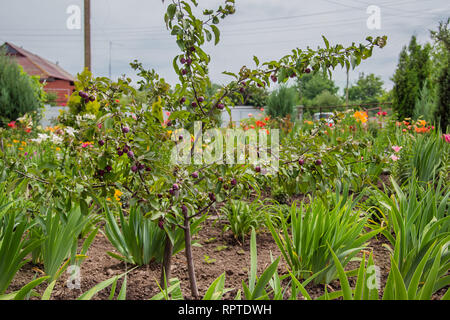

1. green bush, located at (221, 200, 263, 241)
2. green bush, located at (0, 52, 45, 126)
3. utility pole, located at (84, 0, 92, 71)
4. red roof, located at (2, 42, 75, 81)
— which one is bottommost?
green bush, located at (221, 200, 263, 241)

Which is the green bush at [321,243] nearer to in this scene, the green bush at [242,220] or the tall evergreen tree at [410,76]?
the green bush at [242,220]

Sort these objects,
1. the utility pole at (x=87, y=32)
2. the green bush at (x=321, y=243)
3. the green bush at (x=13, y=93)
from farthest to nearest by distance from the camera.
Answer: the utility pole at (x=87, y=32) → the green bush at (x=13, y=93) → the green bush at (x=321, y=243)

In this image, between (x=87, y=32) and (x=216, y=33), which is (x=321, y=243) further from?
(x=87, y=32)

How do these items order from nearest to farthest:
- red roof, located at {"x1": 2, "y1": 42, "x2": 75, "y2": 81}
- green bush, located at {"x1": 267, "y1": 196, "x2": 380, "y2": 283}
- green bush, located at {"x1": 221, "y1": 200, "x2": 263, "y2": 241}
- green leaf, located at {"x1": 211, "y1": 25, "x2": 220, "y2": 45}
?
green leaf, located at {"x1": 211, "y1": 25, "x2": 220, "y2": 45}, green bush, located at {"x1": 267, "y1": 196, "x2": 380, "y2": 283}, green bush, located at {"x1": 221, "y1": 200, "x2": 263, "y2": 241}, red roof, located at {"x1": 2, "y1": 42, "x2": 75, "y2": 81}

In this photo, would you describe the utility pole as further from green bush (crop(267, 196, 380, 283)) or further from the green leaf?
green bush (crop(267, 196, 380, 283))

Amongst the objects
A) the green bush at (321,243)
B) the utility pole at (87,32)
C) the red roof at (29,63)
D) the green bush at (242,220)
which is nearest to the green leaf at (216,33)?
the green bush at (321,243)

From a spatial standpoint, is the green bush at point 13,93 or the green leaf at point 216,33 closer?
the green leaf at point 216,33

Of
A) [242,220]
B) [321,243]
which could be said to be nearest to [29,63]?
[242,220]

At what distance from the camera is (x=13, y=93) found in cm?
876

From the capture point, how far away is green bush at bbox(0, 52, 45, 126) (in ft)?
28.3

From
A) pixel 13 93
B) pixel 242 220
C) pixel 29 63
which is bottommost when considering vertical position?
pixel 242 220

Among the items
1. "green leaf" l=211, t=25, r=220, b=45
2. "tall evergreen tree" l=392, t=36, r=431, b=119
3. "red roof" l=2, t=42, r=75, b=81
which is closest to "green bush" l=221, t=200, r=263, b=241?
"green leaf" l=211, t=25, r=220, b=45

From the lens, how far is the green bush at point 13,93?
8633mm
